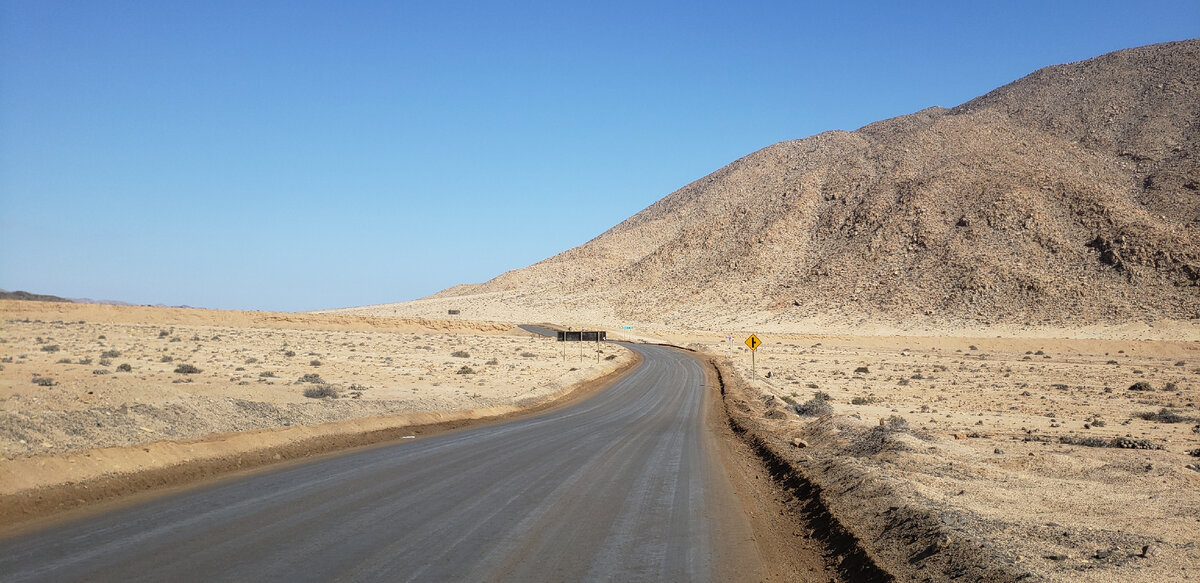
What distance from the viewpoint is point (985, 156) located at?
410ft

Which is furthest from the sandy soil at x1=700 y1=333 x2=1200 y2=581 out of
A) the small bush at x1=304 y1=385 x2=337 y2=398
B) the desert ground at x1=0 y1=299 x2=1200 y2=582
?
the small bush at x1=304 y1=385 x2=337 y2=398

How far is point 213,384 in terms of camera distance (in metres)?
26.2

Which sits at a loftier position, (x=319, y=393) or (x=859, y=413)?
(x=319, y=393)

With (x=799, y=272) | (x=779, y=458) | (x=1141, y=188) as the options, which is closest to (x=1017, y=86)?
(x=1141, y=188)

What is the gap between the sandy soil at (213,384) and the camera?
14570 millimetres

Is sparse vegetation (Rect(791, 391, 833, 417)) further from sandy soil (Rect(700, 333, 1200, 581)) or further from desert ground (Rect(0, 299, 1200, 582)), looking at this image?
sandy soil (Rect(700, 333, 1200, 581))

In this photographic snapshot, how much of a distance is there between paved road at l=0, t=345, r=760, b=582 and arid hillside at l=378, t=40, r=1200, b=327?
88955 mm

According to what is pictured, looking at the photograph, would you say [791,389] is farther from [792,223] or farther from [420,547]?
[792,223]

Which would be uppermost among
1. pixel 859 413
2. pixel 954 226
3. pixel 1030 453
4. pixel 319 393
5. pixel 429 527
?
pixel 954 226

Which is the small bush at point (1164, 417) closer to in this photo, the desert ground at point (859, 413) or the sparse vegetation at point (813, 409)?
the desert ground at point (859, 413)

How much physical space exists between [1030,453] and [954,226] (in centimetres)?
10569

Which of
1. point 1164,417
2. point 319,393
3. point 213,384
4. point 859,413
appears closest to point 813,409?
point 859,413

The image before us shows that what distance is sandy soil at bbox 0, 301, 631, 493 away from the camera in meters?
14.6

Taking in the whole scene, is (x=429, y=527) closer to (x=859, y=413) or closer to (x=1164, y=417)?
(x=859, y=413)
